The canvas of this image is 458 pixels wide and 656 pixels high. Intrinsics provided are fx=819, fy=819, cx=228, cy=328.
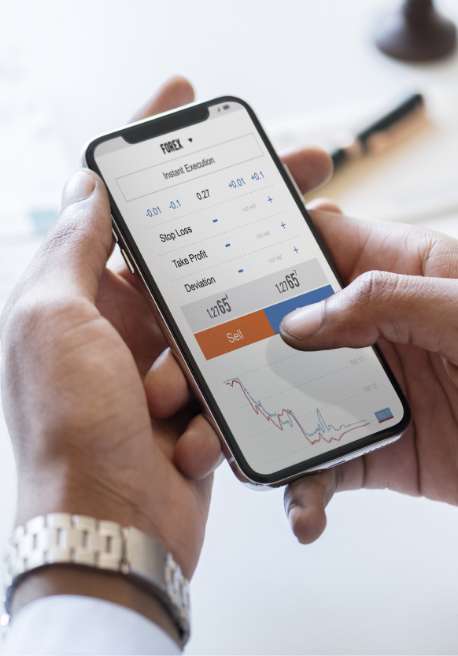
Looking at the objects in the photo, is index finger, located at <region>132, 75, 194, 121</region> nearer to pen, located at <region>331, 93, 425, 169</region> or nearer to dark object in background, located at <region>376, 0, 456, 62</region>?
pen, located at <region>331, 93, 425, 169</region>

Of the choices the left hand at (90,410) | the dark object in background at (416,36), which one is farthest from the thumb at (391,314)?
the dark object in background at (416,36)

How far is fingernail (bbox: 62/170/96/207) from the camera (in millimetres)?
571

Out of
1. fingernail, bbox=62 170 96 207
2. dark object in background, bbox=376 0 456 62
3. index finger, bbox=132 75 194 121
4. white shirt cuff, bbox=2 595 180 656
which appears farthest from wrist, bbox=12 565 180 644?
dark object in background, bbox=376 0 456 62

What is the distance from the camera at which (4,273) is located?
0.76 metres

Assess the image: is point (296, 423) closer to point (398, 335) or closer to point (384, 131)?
point (398, 335)

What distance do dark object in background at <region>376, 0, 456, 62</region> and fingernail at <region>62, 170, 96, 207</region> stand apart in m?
0.49

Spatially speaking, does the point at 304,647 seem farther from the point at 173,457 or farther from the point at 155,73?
the point at 155,73

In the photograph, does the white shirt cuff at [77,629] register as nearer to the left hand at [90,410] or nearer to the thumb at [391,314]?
the left hand at [90,410]

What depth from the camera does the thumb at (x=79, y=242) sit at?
1.76 feet

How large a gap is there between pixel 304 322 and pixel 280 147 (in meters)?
0.34

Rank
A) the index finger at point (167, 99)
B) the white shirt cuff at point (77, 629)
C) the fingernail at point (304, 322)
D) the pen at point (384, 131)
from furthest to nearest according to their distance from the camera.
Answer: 1. the pen at point (384, 131)
2. the index finger at point (167, 99)
3. the fingernail at point (304, 322)
4. the white shirt cuff at point (77, 629)

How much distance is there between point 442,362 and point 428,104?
376 mm

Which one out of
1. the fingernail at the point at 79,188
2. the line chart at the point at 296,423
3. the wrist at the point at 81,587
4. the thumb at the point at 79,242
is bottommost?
the line chart at the point at 296,423

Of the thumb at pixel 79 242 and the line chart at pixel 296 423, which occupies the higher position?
the thumb at pixel 79 242
